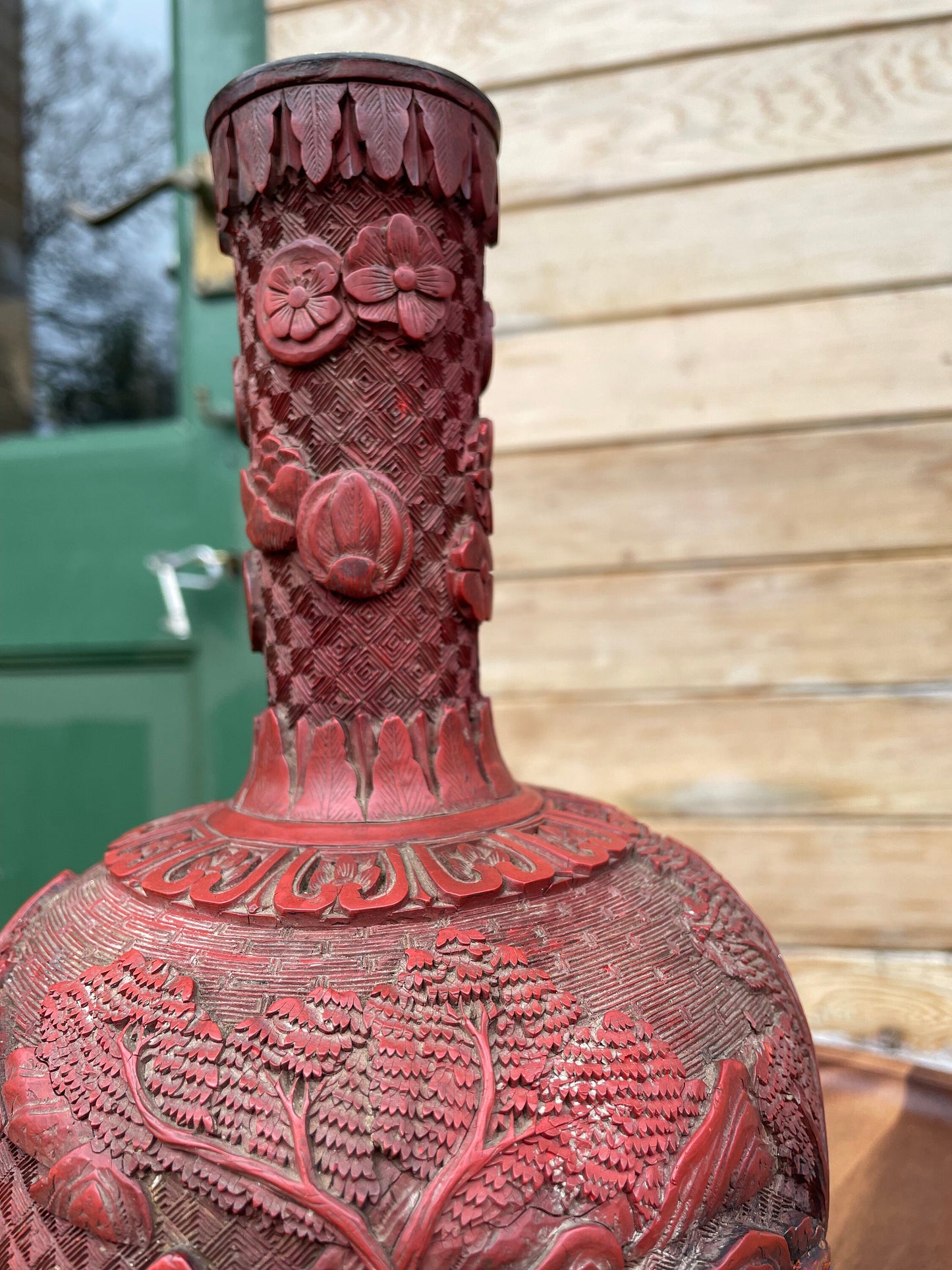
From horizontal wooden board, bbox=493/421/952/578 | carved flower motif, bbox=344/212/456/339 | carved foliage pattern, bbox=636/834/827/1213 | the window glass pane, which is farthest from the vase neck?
the window glass pane

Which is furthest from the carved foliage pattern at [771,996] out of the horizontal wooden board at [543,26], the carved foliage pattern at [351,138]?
the horizontal wooden board at [543,26]

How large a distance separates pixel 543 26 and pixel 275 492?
3.66ft

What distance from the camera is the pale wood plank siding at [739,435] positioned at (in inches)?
55.1

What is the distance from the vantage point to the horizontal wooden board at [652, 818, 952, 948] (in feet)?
4.63

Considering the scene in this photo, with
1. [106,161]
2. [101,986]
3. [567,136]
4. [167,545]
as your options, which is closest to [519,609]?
[167,545]

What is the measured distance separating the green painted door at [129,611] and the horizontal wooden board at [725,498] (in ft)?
1.64

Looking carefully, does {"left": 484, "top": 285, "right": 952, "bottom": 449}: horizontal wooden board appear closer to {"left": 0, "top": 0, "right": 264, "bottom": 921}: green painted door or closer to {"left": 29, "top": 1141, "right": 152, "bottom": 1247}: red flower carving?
{"left": 0, "top": 0, "right": 264, "bottom": 921}: green painted door

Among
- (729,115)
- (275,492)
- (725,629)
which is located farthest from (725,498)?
(275,492)

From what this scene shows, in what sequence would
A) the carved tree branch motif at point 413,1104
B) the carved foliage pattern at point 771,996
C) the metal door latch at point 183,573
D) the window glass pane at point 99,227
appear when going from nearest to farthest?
the carved tree branch motif at point 413,1104 < the carved foliage pattern at point 771,996 < the metal door latch at point 183,573 < the window glass pane at point 99,227

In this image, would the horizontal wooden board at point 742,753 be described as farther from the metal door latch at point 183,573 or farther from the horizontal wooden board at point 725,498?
the metal door latch at point 183,573

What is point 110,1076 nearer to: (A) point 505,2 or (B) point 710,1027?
(B) point 710,1027

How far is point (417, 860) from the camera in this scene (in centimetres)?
69

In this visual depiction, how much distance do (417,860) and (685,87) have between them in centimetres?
131

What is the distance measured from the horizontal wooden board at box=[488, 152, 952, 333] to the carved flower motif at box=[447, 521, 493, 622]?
0.81m
